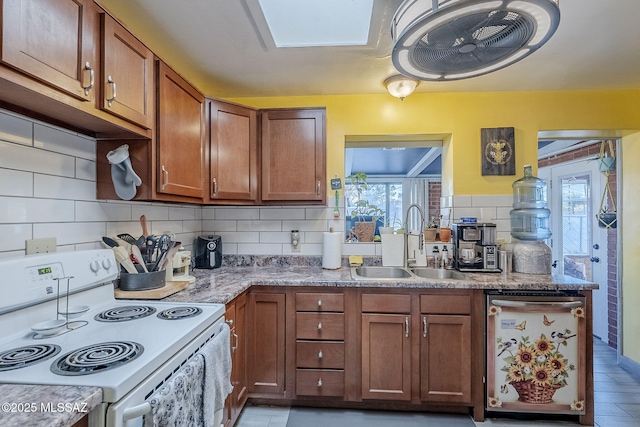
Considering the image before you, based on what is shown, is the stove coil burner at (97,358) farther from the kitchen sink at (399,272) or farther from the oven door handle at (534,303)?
the oven door handle at (534,303)

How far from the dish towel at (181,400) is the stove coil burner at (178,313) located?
0.23 m

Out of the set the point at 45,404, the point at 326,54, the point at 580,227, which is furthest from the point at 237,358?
the point at 580,227

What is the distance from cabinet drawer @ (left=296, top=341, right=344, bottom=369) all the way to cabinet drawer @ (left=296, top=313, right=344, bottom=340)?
0.15 feet

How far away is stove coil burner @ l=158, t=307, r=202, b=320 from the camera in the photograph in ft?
4.25

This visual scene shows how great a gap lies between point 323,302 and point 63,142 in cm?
164

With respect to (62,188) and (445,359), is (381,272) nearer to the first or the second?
(445,359)

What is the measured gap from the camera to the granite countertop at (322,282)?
5.80ft

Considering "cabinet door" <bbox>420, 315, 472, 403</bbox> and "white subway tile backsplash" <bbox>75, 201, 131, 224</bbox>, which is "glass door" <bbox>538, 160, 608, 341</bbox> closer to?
"cabinet door" <bbox>420, 315, 472, 403</bbox>

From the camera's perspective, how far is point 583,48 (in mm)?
1890

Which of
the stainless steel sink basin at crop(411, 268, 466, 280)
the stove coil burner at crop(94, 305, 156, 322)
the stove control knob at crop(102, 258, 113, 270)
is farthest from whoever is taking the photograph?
the stainless steel sink basin at crop(411, 268, 466, 280)

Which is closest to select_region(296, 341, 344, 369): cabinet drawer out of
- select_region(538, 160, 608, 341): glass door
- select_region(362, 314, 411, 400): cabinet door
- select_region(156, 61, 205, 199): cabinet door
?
select_region(362, 314, 411, 400): cabinet door

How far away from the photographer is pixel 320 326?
2.07 meters

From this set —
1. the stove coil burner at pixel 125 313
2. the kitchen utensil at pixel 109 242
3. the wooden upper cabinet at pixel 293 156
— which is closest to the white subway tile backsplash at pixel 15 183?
the kitchen utensil at pixel 109 242

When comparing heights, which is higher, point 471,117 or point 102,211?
point 471,117
